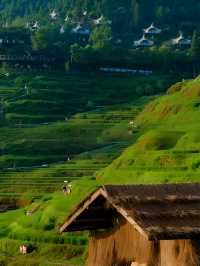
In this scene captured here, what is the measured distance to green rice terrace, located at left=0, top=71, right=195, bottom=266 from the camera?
4453 centimetres

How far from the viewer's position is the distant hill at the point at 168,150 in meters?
45.3

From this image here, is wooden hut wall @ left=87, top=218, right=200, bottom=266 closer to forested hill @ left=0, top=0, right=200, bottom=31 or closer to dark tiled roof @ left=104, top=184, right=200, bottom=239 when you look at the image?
dark tiled roof @ left=104, top=184, right=200, bottom=239

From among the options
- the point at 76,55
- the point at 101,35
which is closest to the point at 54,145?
the point at 76,55

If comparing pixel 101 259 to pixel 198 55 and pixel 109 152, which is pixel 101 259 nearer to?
pixel 109 152

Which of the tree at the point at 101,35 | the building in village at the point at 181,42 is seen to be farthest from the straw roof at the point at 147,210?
the building in village at the point at 181,42

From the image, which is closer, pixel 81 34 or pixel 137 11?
pixel 81 34

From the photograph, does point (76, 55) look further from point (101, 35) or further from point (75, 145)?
point (75, 145)

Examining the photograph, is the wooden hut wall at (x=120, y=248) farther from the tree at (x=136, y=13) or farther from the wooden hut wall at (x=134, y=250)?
the tree at (x=136, y=13)

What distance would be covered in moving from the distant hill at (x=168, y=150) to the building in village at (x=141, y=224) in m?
A: 30.0

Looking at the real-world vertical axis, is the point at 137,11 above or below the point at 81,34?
above

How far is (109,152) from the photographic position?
6981cm

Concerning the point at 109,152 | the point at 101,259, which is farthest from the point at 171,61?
the point at 101,259

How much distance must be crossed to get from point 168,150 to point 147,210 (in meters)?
42.5

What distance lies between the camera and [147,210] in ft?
30.8
